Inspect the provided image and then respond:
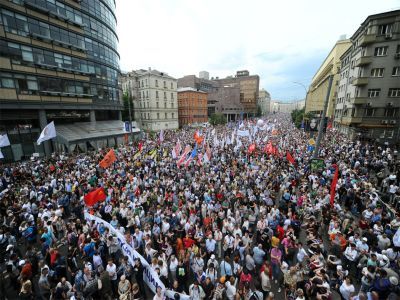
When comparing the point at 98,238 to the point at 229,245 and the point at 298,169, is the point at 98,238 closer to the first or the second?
the point at 229,245

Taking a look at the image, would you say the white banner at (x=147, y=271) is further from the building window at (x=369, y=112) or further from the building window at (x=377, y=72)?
the building window at (x=377, y=72)

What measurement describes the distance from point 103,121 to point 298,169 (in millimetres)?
32590

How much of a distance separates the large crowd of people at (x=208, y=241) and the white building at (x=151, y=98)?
4080 cm

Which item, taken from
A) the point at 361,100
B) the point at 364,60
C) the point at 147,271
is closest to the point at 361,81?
the point at 361,100

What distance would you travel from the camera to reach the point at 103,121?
36062 millimetres

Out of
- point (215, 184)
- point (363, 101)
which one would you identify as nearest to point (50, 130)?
point (215, 184)

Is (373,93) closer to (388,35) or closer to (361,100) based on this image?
(361,100)

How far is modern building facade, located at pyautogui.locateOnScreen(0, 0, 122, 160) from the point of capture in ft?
71.5

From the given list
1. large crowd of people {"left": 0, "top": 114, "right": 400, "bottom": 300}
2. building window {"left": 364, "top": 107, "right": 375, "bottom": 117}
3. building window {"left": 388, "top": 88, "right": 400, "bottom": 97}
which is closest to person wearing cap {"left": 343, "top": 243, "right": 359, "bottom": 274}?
large crowd of people {"left": 0, "top": 114, "right": 400, "bottom": 300}

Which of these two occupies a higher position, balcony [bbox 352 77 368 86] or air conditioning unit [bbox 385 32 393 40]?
air conditioning unit [bbox 385 32 393 40]

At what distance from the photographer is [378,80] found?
27.3m

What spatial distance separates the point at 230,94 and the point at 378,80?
3076 inches

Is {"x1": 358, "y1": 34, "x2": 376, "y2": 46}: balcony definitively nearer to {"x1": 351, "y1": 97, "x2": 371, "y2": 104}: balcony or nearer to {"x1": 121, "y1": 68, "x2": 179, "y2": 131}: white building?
{"x1": 351, "y1": 97, "x2": 371, "y2": 104}: balcony

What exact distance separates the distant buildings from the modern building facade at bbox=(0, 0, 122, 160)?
61.4 m
